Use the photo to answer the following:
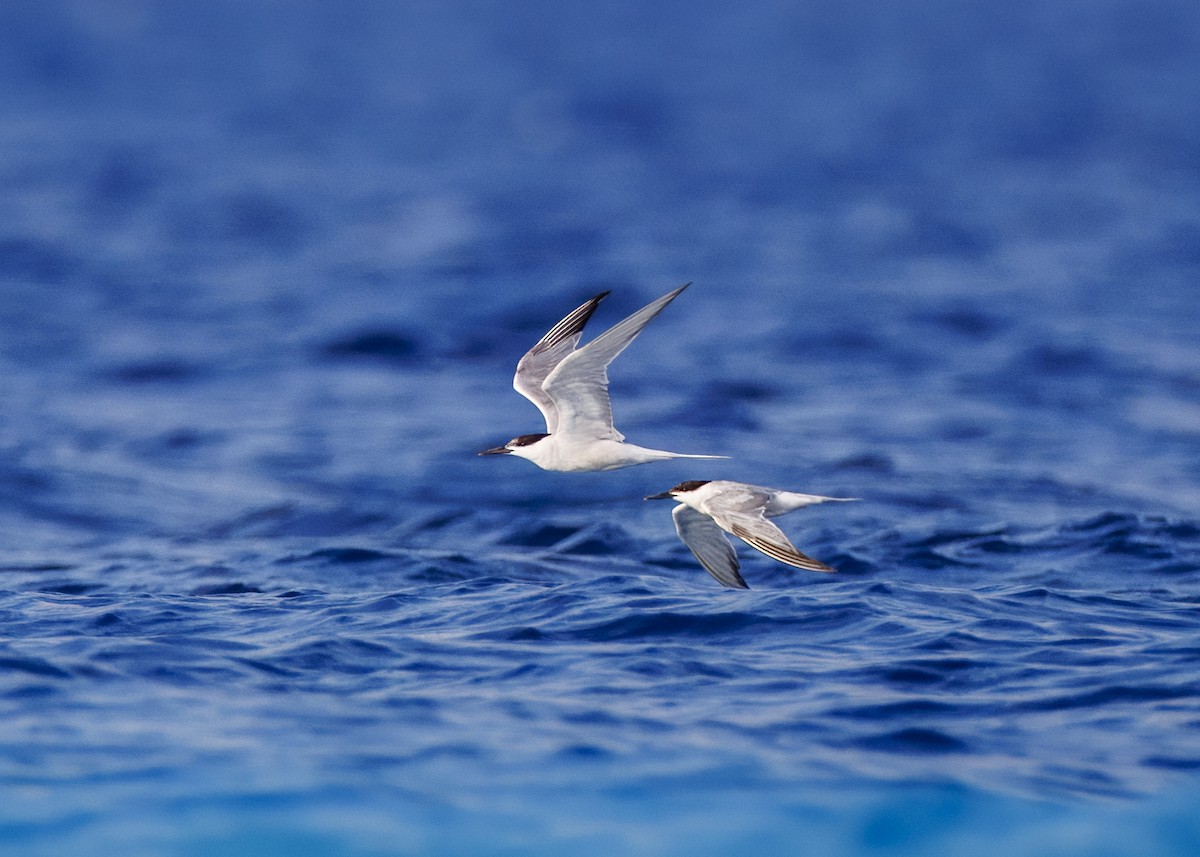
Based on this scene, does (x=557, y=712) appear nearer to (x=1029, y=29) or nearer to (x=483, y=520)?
(x=483, y=520)

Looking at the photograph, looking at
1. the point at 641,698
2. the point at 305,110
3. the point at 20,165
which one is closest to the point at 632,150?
the point at 305,110

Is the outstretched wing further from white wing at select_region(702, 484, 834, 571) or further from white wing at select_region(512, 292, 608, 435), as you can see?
white wing at select_region(512, 292, 608, 435)

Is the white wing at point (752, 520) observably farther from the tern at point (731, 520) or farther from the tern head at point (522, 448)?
the tern head at point (522, 448)

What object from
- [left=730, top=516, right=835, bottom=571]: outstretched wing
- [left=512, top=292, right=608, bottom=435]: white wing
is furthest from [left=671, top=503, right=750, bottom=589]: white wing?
[left=512, top=292, right=608, bottom=435]: white wing

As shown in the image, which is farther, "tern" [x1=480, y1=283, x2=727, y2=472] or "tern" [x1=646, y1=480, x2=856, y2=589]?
"tern" [x1=480, y1=283, x2=727, y2=472]

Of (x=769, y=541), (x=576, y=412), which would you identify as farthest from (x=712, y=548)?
(x=769, y=541)

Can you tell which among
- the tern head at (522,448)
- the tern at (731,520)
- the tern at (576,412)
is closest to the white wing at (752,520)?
the tern at (731,520)

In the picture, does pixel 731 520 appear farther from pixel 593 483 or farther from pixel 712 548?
pixel 593 483
